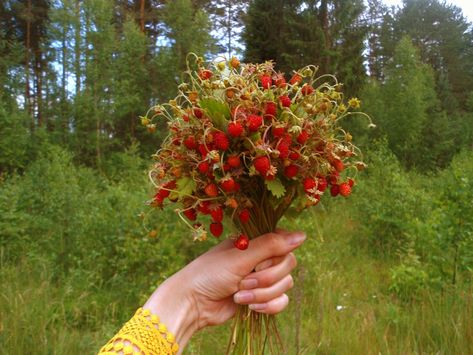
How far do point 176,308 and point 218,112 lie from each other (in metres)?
0.73

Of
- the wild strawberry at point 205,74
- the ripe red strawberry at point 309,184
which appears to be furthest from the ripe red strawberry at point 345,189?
the wild strawberry at point 205,74

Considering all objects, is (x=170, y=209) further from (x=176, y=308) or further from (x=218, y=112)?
(x=218, y=112)

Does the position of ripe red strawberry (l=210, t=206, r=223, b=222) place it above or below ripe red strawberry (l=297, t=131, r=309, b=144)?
below

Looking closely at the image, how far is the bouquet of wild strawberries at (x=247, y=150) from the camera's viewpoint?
1.31 meters

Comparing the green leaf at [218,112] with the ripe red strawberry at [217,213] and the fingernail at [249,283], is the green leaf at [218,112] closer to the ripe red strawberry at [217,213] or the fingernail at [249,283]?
the ripe red strawberry at [217,213]

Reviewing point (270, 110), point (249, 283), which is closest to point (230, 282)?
point (249, 283)

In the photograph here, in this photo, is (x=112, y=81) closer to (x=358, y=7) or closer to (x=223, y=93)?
(x=358, y=7)

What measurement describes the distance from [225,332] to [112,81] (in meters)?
11.6

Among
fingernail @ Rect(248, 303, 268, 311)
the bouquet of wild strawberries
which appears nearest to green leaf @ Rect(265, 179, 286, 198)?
the bouquet of wild strawberries

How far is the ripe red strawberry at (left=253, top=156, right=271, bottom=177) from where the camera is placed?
4.12ft

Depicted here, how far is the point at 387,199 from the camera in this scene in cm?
596

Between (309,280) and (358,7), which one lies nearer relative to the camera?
(309,280)

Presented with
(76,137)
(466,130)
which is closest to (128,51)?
(76,137)

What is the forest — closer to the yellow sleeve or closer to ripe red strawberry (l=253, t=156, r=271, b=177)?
ripe red strawberry (l=253, t=156, r=271, b=177)
